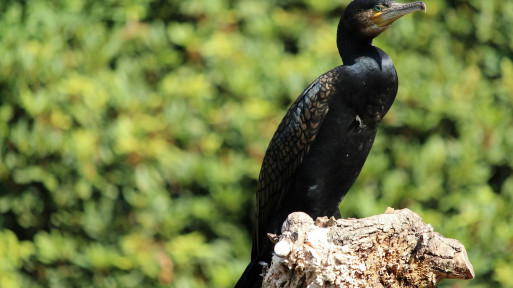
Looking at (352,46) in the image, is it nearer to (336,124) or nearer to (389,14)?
(389,14)

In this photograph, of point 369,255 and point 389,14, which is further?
point 389,14

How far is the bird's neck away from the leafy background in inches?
47.9

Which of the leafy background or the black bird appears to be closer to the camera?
the black bird

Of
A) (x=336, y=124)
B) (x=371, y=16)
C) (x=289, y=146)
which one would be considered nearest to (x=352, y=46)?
(x=371, y=16)

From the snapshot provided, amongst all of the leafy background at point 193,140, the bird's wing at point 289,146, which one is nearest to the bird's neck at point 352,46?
the bird's wing at point 289,146

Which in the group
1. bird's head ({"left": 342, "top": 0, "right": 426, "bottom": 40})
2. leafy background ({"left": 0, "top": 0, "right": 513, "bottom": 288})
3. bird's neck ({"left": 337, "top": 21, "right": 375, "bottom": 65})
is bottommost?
leafy background ({"left": 0, "top": 0, "right": 513, "bottom": 288})

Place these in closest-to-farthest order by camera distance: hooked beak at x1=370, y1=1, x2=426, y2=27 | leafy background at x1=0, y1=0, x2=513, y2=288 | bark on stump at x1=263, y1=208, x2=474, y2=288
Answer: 1. bark on stump at x1=263, y1=208, x2=474, y2=288
2. hooked beak at x1=370, y1=1, x2=426, y2=27
3. leafy background at x1=0, y1=0, x2=513, y2=288

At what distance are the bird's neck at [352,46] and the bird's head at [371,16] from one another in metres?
0.02

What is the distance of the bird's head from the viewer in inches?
157

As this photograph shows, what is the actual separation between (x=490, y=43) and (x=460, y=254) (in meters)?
3.01

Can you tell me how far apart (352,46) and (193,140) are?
155 centimetres

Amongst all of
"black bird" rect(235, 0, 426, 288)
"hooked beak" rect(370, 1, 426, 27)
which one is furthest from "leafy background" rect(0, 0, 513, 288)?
"hooked beak" rect(370, 1, 426, 27)

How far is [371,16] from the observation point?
4012 mm

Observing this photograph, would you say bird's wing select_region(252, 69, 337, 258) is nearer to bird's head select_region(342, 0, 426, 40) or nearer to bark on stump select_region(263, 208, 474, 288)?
bird's head select_region(342, 0, 426, 40)
